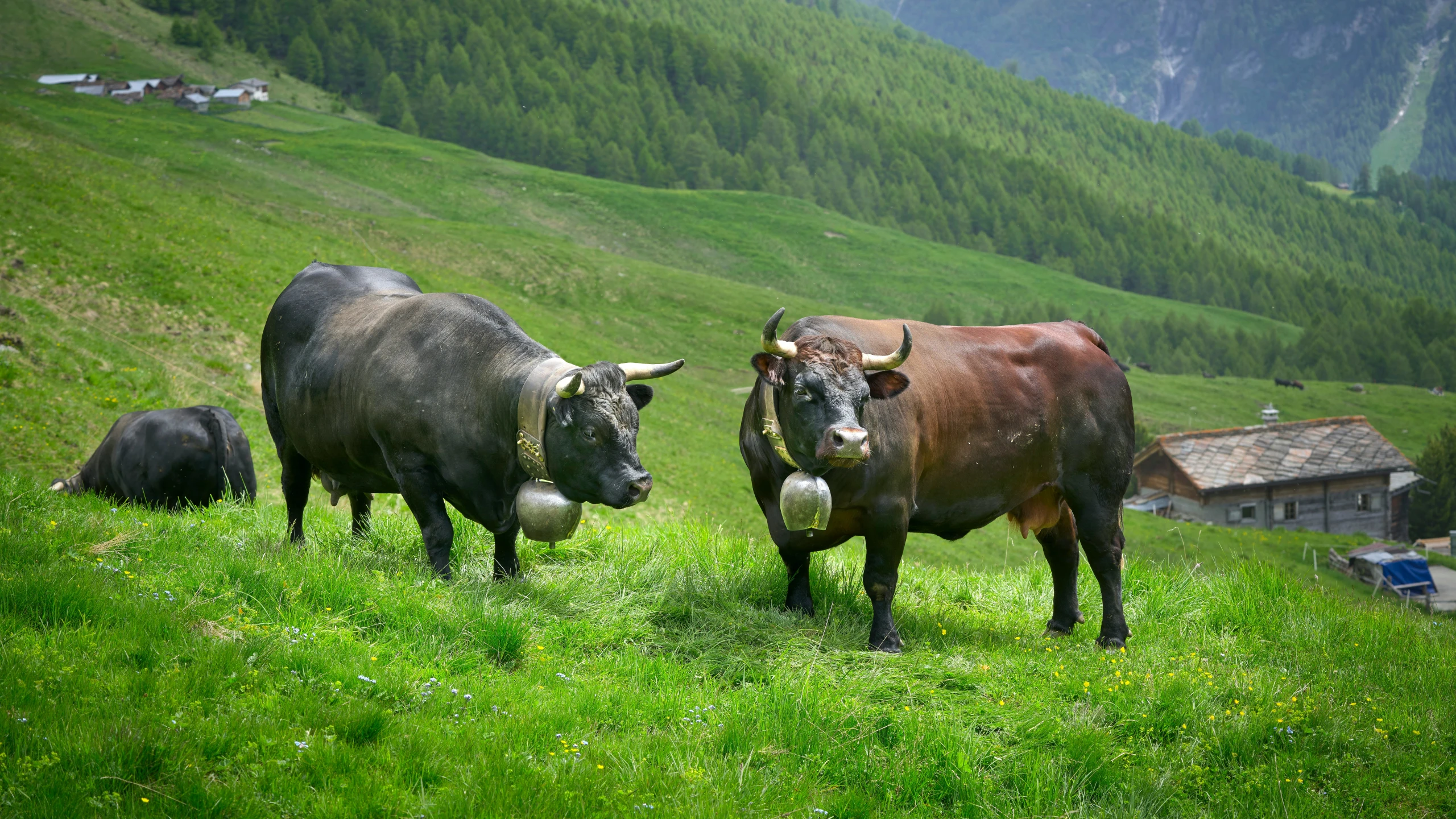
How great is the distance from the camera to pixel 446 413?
825cm

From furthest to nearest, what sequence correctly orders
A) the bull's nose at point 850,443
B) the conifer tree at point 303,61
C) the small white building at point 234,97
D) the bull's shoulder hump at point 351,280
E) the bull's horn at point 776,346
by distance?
the conifer tree at point 303,61 → the small white building at point 234,97 → the bull's shoulder hump at point 351,280 → the bull's horn at point 776,346 → the bull's nose at point 850,443

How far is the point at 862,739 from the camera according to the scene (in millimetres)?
6121

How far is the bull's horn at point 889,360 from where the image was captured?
304 inches

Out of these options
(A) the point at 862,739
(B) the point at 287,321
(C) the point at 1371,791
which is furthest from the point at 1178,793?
(B) the point at 287,321

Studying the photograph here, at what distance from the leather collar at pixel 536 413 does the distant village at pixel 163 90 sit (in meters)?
91.6

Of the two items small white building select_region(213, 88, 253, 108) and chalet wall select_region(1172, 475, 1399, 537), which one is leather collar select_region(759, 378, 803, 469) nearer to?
chalet wall select_region(1172, 475, 1399, 537)

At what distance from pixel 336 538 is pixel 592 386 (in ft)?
11.6

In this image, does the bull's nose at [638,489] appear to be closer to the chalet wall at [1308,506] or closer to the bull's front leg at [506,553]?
the bull's front leg at [506,553]

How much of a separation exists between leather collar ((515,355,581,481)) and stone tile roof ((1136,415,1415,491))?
76.7 meters

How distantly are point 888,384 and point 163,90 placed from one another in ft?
344

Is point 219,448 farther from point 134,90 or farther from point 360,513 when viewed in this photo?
point 134,90

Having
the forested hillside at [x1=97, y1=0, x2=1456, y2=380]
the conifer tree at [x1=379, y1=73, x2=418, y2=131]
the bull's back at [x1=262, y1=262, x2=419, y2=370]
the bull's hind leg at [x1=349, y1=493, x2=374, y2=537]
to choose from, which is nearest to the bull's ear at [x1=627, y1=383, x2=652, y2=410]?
the bull's back at [x1=262, y1=262, x2=419, y2=370]

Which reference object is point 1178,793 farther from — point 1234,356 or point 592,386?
point 1234,356

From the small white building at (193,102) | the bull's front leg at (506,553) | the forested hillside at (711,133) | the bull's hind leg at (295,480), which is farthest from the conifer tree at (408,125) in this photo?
the bull's front leg at (506,553)
